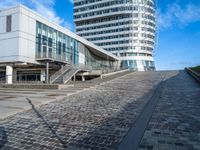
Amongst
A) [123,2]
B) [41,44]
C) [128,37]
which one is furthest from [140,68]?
[41,44]

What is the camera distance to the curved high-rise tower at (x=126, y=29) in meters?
81.8

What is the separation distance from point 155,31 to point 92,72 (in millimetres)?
66774

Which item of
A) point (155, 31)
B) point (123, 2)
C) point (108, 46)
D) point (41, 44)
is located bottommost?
point (41, 44)

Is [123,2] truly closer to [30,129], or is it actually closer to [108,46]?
[108,46]

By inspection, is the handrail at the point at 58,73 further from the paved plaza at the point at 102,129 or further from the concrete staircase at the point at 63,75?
the paved plaza at the point at 102,129

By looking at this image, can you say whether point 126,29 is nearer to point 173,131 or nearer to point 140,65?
point 140,65

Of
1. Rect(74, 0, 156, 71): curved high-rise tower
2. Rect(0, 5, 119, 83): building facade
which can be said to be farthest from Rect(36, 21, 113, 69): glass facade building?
Rect(74, 0, 156, 71): curved high-rise tower

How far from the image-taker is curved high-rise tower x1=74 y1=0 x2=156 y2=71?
81812mm

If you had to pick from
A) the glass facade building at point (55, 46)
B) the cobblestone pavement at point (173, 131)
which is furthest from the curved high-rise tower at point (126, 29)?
the cobblestone pavement at point (173, 131)

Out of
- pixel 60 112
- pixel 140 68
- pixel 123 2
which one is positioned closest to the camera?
pixel 60 112

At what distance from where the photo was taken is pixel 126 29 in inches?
3314

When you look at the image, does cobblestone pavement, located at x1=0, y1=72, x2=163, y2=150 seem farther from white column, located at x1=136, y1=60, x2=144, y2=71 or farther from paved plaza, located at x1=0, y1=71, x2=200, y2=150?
white column, located at x1=136, y1=60, x2=144, y2=71

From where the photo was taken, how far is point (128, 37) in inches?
3248

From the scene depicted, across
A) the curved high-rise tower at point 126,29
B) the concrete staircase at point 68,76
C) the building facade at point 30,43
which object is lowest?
the concrete staircase at point 68,76
